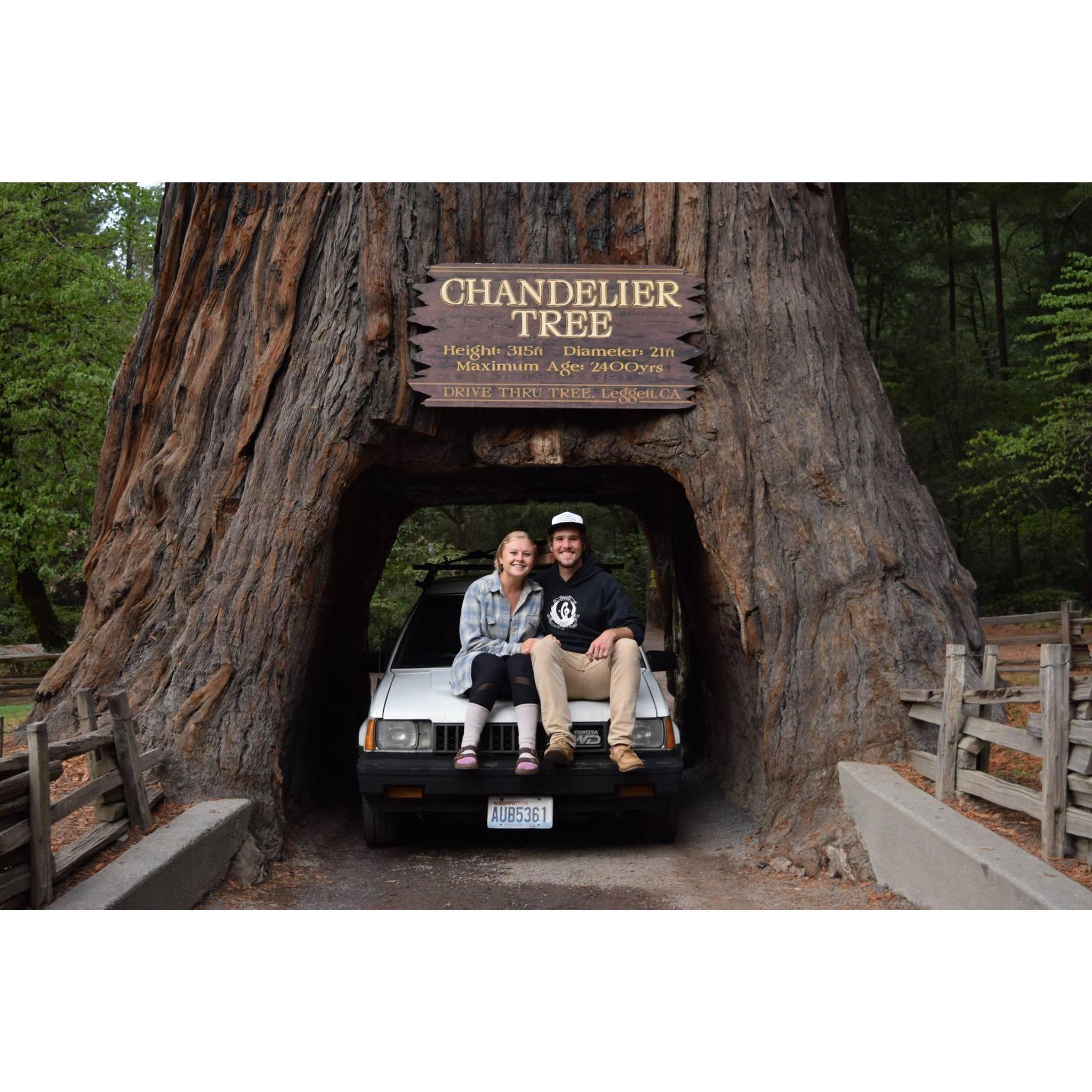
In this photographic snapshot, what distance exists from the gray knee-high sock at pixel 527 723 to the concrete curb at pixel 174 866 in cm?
189

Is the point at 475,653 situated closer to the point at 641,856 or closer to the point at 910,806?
the point at 641,856

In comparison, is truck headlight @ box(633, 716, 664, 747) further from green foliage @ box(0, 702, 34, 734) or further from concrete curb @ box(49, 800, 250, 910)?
green foliage @ box(0, 702, 34, 734)

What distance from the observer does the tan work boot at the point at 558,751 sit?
7105 mm

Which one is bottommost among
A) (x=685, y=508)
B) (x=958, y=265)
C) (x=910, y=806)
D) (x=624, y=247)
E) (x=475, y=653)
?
(x=910, y=806)

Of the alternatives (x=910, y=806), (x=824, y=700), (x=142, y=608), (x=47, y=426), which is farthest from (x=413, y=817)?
(x=47, y=426)

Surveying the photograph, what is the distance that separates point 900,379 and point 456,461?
1881cm

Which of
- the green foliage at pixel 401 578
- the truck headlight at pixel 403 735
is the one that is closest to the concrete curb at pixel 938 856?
the truck headlight at pixel 403 735

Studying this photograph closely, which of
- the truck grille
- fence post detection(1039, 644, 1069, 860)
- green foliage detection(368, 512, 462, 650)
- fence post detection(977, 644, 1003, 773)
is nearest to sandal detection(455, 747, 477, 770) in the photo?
the truck grille

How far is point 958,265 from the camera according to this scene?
2948 cm

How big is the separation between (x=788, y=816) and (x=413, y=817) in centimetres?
295

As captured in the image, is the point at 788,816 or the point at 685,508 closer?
the point at 788,816

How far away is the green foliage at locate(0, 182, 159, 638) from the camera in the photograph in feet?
66.0

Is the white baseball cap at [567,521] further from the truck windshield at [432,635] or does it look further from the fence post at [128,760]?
the fence post at [128,760]

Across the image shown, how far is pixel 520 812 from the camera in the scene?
7375mm
